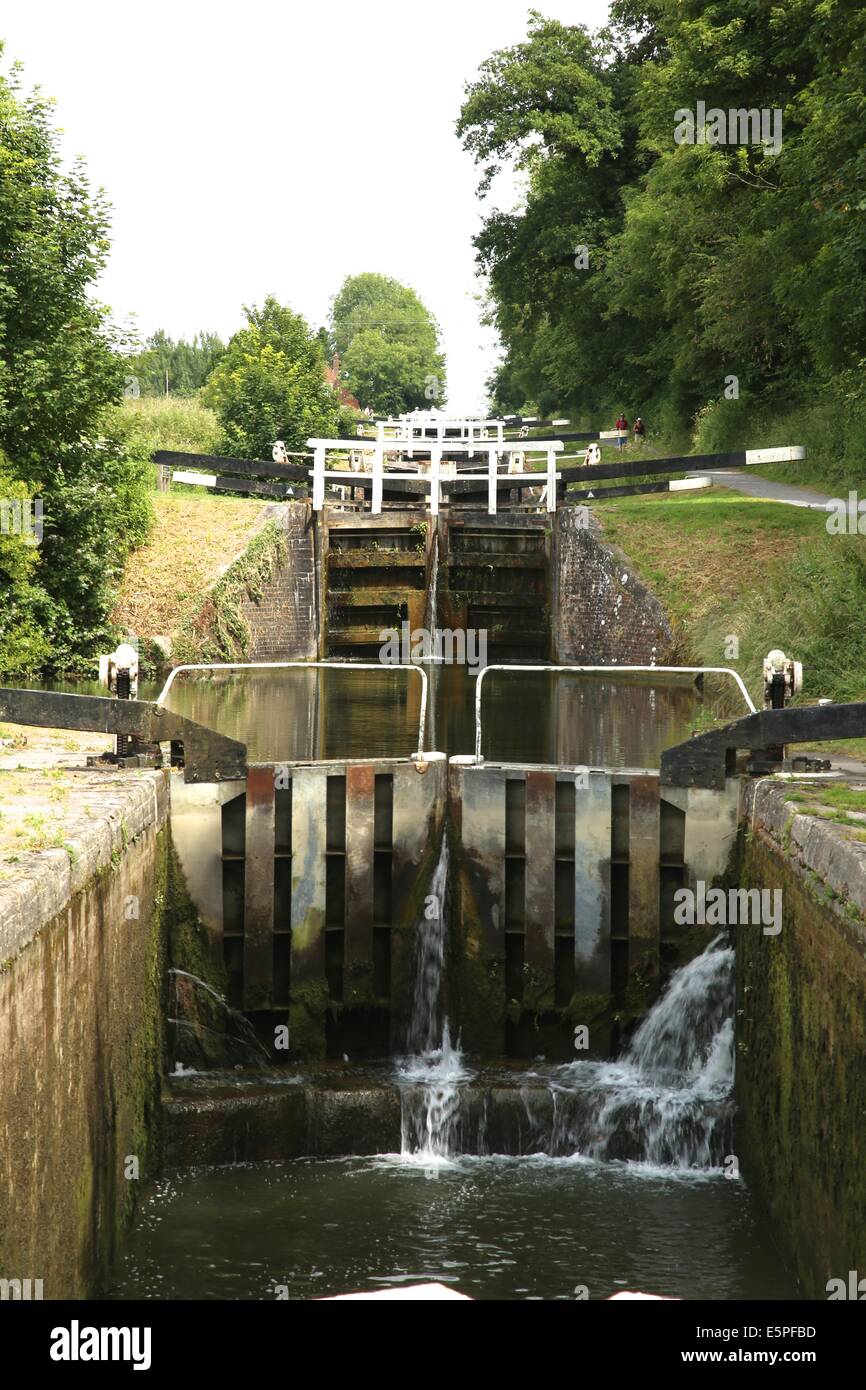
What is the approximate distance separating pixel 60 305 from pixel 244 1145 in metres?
14.3

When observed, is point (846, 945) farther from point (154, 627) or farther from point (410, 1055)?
point (154, 627)

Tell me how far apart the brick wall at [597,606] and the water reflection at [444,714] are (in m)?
A: 0.58

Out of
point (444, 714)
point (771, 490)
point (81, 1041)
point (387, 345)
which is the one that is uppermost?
point (387, 345)

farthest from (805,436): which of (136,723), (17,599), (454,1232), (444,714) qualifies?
(454,1232)

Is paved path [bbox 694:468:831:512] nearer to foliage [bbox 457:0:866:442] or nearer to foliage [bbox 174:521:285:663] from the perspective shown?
foliage [bbox 457:0:866:442]

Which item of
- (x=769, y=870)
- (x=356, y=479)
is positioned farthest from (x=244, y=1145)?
(x=356, y=479)

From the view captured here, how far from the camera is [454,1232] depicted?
7.81 meters

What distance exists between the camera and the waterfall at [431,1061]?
9125mm

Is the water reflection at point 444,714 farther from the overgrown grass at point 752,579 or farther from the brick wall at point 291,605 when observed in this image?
the overgrown grass at point 752,579

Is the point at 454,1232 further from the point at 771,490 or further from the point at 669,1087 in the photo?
the point at 771,490

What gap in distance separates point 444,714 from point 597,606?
7.00 m

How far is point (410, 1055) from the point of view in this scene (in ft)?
32.8

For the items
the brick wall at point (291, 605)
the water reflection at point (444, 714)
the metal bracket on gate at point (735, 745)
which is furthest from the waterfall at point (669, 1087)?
the brick wall at point (291, 605)

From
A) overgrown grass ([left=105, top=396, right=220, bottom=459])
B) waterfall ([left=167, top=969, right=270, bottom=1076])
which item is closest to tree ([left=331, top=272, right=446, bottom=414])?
overgrown grass ([left=105, top=396, right=220, bottom=459])
